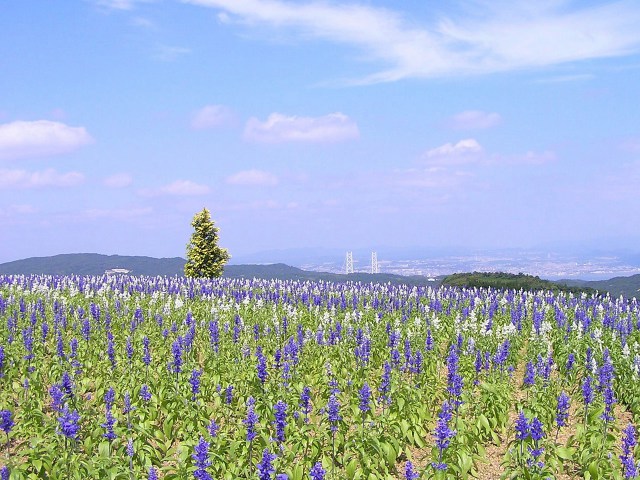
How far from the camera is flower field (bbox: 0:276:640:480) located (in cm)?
850

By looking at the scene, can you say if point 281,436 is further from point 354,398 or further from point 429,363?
point 429,363

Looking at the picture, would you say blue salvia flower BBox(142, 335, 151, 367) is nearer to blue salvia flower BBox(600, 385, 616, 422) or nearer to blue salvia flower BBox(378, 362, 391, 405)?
blue salvia flower BBox(378, 362, 391, 405)

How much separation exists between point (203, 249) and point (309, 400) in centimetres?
3201

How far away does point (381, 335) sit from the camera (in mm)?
16844

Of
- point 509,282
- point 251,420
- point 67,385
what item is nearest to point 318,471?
point 251,420

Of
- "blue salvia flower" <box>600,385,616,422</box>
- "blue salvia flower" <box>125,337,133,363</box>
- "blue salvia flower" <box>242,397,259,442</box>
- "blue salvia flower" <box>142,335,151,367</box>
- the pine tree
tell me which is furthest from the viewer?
the pine tree

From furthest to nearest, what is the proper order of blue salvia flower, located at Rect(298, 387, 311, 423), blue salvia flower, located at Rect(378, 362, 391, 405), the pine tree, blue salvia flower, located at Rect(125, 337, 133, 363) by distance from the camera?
the pine tree
blue salvia flower, located at Rect(125, 337, 133, 363)
blue salvia flower, located at Rect(378, 362, 391, 405)
blue salvia flower, located at Rect(298, 387, 311, 423)

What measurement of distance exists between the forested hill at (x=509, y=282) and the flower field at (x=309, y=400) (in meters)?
12.1

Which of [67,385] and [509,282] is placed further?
[509,282]

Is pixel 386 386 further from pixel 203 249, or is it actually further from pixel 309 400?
pixel 203 249

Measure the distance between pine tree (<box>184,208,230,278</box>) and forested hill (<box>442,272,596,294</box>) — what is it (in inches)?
650

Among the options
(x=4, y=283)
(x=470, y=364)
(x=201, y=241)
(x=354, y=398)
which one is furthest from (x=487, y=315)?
(x=201, y=241)

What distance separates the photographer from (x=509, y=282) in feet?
106

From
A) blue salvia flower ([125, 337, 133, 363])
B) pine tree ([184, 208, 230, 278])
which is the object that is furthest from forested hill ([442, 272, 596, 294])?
blue salvia flower ([125, 337, 133, 363])
